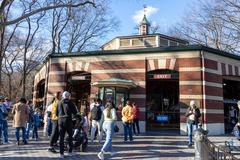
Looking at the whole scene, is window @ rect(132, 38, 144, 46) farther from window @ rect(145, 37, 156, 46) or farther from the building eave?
the building eave

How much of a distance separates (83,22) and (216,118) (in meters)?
26.2

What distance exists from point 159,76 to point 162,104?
16.4 ft

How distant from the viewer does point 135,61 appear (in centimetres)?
2123

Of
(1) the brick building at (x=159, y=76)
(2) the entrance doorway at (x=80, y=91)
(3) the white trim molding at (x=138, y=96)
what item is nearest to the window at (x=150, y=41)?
(1) the brick building at (x=159, y=76)

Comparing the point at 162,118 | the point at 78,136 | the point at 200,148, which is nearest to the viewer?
the point at 200,148

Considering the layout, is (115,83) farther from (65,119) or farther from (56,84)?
(65,119)

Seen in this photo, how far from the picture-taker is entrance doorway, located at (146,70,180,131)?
2352 cm

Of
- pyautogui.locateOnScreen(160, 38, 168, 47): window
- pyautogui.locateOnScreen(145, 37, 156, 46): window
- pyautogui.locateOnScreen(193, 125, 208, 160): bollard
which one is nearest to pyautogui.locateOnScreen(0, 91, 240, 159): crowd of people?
pyautogui.locateOnScreen(193, 125, 208, 160): bollard

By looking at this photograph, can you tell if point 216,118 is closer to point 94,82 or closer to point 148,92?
point 148,92

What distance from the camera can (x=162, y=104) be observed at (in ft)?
83.2

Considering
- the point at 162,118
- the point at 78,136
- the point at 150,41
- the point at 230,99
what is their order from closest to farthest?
the point at 78,136
the point at 162,118
the point at 230,99
the point at 150,41

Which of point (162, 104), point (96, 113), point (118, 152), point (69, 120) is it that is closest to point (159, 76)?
point (162, 104)

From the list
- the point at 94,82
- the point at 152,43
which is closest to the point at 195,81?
the point at 94,82

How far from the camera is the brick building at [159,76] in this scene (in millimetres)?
20109
